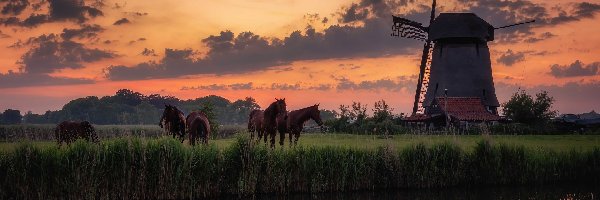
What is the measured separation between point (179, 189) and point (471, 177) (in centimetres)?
1127

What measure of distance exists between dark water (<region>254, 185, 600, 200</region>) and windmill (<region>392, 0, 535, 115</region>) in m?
34.7

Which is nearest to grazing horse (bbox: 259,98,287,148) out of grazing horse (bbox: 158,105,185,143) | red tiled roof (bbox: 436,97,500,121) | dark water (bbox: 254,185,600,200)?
grazing horse (bbox: 158,105,185,143)

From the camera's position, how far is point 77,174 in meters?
16.3

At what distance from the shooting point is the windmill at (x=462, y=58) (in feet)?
176

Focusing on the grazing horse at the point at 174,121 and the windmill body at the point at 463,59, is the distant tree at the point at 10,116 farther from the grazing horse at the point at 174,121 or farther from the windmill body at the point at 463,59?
the grazing horse at the point at 174,121

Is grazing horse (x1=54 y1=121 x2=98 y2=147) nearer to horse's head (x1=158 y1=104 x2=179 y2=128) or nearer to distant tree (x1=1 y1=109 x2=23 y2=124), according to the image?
horse's head (x1=158 y1=104 x2=179 y2=128)

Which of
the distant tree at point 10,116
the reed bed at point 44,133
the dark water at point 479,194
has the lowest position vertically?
the dark water at point 479,194

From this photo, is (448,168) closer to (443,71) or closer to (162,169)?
(162,169)

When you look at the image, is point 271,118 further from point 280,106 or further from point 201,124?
point 201,124

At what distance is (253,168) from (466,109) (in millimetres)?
38529

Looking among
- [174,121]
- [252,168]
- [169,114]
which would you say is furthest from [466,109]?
[252,168]

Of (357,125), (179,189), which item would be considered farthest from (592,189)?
(357,125)

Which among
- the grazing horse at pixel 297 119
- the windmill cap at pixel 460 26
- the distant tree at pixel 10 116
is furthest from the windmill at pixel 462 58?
the distant tree at pixel 10 116

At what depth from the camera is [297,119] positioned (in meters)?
26.2
